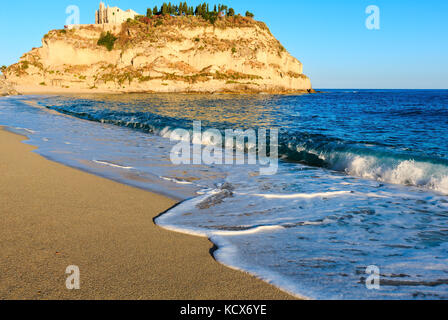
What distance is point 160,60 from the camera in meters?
83.4

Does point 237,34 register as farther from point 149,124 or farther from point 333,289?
point 333,289

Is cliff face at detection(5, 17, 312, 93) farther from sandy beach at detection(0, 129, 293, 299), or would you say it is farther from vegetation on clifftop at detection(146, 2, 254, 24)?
sandy beach at detection(0, 129, 293, 299)

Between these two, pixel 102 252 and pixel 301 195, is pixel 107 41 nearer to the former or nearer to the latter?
pixel 301 195

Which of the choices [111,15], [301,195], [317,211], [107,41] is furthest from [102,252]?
[111,15]

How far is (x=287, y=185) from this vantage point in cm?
595

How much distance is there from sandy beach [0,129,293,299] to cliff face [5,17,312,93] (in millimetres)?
78106

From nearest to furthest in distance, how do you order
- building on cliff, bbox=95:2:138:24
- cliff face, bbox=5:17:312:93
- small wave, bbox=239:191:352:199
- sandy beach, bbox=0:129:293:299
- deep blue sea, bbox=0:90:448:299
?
sandy beach, bbox=0:129:293:299 < deep blue sea, bbox=0:90:448:299 < small wave, bbox=239:191:352:199 < cliff face, bbox=5:17:312:93 < building on cliff, bbox=95:2:138:24

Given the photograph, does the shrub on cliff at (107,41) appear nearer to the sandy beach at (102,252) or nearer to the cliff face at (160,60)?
the cliff face at (160,60)

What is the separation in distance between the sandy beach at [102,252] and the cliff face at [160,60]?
7811 centimetres

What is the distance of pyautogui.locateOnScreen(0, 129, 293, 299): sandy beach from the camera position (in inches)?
89.4

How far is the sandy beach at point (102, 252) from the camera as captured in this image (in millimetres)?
2271

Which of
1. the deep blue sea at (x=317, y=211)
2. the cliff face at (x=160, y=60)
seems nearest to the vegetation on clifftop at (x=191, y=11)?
the cliff face at (x=160, y=60)

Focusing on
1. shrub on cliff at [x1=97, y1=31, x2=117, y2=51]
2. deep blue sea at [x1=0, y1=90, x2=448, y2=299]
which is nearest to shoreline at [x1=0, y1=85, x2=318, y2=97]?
shrub on cliff at [x1=97, y1=31, x2=117, y2=51]
